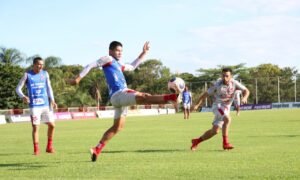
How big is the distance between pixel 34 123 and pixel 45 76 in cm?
123

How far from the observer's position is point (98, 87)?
292 ft

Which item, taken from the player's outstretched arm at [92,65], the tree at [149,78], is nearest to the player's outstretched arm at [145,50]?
the player's outstretched arm at [92,65]

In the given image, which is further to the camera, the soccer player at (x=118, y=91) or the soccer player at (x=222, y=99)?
the soccer player at (x=222, y=99)

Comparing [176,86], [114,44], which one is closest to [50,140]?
[114,44]

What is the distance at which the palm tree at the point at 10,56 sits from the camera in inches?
2926

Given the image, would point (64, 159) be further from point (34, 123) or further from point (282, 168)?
point (282, 168)

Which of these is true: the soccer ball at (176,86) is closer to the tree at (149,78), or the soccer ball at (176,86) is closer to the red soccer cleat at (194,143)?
the red soccer cleat at (194,143)

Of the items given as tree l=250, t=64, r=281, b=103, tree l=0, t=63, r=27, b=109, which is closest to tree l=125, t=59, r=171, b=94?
tree l=250, t=64, r=281, b=103

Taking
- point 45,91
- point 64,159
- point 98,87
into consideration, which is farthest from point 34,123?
point 98,87

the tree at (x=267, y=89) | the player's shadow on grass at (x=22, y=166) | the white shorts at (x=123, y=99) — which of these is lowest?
the player's shadow on grass at (x=22, y=166)

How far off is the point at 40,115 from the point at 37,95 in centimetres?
50

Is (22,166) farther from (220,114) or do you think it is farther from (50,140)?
(220,114)

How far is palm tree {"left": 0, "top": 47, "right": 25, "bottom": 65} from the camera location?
7431 centimetres

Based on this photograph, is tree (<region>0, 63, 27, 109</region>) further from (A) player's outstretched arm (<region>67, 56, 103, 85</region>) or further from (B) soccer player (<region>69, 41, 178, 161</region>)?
(A) player's outstretched arm (<region>67, 56, 103, 85</region>)
